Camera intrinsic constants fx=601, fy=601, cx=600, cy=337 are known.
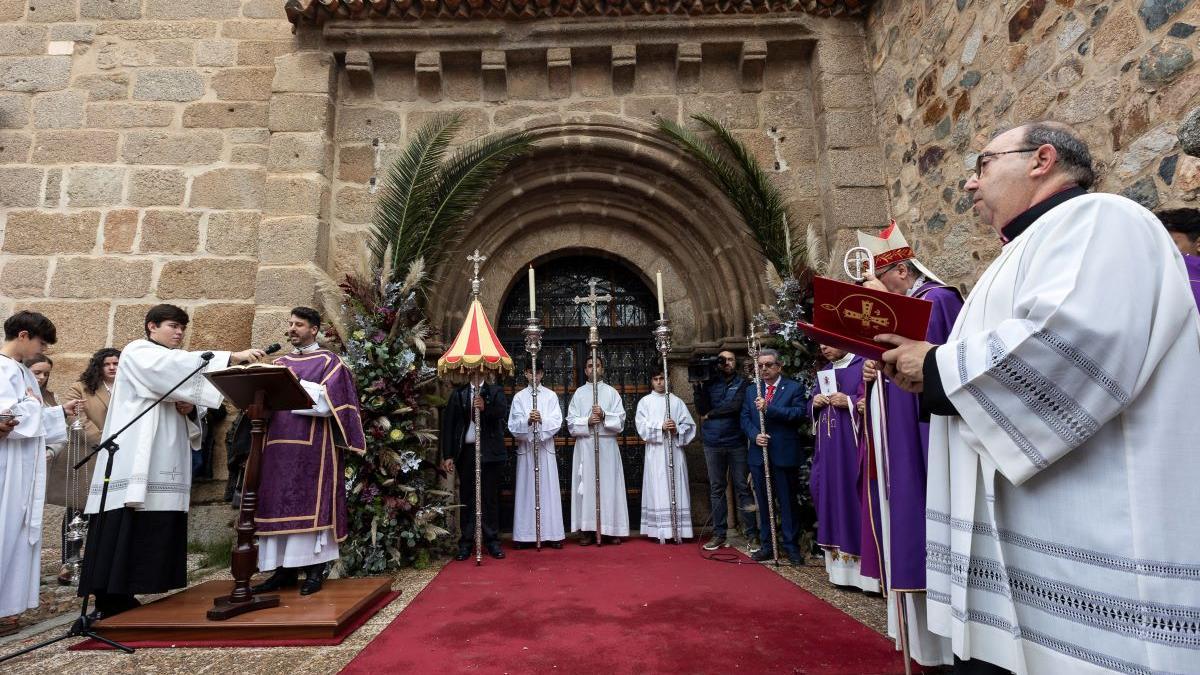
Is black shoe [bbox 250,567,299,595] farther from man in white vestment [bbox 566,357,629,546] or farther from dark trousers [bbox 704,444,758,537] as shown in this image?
dark trousers [bbox 704,444,758,537]

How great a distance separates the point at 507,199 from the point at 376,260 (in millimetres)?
1470

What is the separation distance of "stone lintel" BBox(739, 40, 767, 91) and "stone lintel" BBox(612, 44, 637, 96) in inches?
41.4

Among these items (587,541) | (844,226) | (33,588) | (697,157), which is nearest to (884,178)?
(844,226)

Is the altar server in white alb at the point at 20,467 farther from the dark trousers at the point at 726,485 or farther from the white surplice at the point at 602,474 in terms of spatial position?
the dark trousers at the point at 726,485

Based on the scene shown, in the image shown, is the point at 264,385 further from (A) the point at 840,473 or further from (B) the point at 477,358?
(A) the point at 840,473

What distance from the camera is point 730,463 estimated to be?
5.41 m

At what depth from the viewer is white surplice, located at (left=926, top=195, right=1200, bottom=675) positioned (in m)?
1.19

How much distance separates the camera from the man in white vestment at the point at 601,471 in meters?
5.71

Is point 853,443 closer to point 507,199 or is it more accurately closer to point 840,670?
point 840,670

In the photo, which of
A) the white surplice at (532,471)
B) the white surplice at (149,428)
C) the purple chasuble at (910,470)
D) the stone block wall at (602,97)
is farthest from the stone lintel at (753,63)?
the white surplice at (149,428)

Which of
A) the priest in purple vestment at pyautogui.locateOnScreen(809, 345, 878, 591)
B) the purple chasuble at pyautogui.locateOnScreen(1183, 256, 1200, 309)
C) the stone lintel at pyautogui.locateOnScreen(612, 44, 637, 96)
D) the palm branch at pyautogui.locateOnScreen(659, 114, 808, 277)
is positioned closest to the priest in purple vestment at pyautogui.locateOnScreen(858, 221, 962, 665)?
the purple chasuble at pyautogui.locateOnScreen(1183, 256, 1200, 309)

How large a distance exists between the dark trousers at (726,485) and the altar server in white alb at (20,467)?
4670mm

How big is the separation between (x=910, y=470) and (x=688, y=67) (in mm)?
4757

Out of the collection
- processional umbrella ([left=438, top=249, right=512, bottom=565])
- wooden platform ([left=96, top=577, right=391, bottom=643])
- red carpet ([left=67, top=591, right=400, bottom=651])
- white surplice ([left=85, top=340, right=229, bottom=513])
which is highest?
processional umbrella ([left=438, top=249, right=512, bottom=565])
